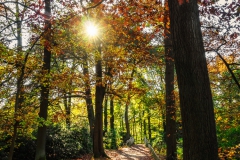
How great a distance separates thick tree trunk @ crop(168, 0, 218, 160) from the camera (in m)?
3.25

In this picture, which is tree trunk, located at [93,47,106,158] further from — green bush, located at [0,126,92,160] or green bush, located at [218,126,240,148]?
green bush, located at [218,126,240,148]

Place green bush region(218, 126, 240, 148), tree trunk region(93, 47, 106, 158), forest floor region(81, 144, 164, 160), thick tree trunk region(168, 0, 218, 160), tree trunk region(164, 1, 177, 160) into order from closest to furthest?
thick tree trunk region(168, 0, 218, 160) → green bush region(218, 126, 240, 148) → tree trunk region(164, 1, 177, 160) → tree trunk region(93, 47, 106, 158) → forest floor region(81, 144, 164, 160)

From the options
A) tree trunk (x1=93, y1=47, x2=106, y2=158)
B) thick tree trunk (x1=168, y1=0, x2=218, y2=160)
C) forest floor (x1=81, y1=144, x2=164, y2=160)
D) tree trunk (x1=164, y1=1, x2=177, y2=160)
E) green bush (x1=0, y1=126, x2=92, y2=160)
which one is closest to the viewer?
thick tree trunk (x1=168, y1=0, x2=218, y2=160)

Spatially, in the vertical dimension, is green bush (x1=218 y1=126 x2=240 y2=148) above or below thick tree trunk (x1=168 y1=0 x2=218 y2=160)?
below

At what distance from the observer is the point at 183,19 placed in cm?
356

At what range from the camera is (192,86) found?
133 inches

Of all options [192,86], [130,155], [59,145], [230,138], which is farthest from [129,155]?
[192,86]

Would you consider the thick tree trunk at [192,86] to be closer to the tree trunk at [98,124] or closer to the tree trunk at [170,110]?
the tree trunk at [170,110]


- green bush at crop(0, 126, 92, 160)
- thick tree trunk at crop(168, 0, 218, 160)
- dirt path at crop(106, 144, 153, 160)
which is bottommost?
dirt path at crop(106, 144, 153, 160)

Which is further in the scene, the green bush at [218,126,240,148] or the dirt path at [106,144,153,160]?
the dirt path at [106,144,153,160]

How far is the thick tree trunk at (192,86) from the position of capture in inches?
128

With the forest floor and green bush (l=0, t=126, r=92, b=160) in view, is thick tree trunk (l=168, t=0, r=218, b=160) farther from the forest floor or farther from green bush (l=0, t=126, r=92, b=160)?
the forest floor

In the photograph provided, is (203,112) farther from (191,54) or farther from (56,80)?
(56,80)

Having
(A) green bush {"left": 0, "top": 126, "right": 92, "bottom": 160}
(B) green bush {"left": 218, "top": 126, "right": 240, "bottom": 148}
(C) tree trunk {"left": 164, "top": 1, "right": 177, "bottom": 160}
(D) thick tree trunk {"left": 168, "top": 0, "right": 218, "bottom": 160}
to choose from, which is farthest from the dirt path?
(D) thick tree trunk {"left": 168, "top": 0, "right": 218, "bottom": 160}
